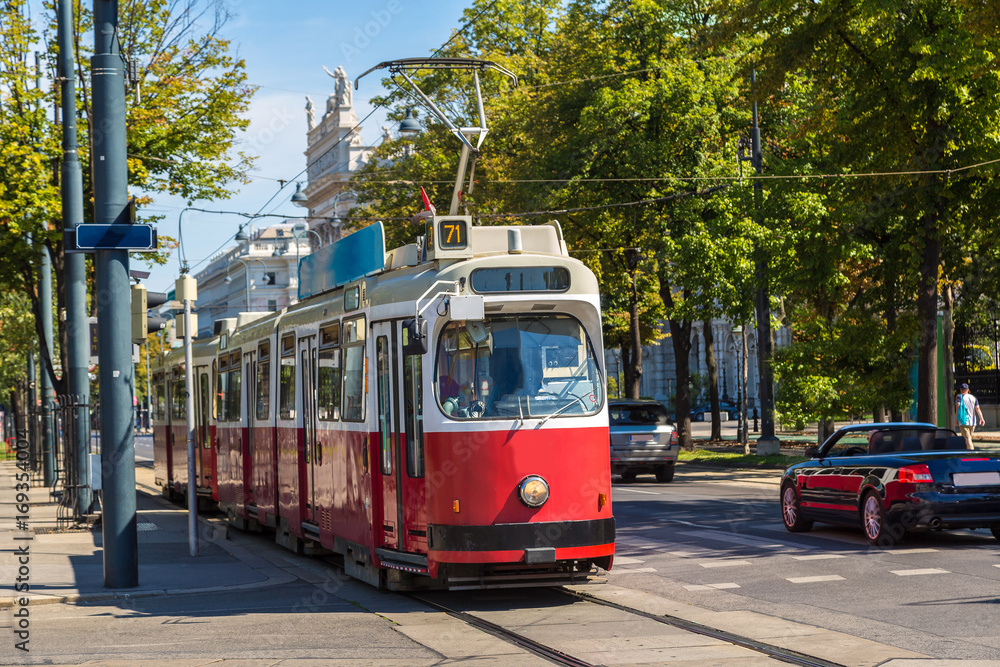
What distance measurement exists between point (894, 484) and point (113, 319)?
8.37 m

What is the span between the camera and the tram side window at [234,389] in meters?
17.6

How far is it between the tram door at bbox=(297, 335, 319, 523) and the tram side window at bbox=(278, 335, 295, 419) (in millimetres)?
421

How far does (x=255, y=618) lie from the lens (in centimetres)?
1026

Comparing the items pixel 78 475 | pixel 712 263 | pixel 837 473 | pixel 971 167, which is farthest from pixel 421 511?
pixel 712 263

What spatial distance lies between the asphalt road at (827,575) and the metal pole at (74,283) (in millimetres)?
9032

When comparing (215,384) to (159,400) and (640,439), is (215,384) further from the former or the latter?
(640,439)

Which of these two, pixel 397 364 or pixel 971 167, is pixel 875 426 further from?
pixel 971 167

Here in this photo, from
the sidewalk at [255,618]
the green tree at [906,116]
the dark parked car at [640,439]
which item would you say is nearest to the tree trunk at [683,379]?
the dark parked car at [640,439]

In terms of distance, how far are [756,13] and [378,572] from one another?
54.5ft

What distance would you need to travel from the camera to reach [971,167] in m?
22.3

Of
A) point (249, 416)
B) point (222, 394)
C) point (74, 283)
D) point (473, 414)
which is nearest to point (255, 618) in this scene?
point (473, 414)

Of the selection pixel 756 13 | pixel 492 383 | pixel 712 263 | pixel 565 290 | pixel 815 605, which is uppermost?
pixel 756 13

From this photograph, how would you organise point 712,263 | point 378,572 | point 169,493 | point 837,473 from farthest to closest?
point 712,263 → point 169,493 → point 837,473 → point 378,572

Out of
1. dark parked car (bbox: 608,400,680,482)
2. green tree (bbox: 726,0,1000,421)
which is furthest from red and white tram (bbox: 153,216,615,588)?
dark parked car (bbox: 608,400,680,482)
